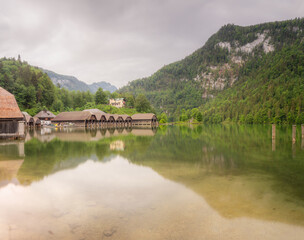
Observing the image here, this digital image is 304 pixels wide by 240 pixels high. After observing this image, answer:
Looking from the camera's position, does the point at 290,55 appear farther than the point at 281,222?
Yes

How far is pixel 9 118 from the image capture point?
101 feet

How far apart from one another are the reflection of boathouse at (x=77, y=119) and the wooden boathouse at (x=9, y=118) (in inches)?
1556

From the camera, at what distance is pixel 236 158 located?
1709 cm

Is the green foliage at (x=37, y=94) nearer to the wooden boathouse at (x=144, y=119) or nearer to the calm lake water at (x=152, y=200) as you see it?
the wooden boathouse at (x=144, y=119)

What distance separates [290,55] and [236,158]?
522ft

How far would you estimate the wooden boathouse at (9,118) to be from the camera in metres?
30.4

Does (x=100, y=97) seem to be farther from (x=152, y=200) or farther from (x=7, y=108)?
(x=152, y=200)

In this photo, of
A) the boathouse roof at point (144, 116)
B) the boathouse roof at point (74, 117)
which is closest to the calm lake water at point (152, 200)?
the boathouse roof at point (74, 117)

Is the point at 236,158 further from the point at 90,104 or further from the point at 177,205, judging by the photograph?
the point at 90,104

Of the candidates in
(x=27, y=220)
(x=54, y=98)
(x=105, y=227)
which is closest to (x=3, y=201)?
(x=27, y=220)

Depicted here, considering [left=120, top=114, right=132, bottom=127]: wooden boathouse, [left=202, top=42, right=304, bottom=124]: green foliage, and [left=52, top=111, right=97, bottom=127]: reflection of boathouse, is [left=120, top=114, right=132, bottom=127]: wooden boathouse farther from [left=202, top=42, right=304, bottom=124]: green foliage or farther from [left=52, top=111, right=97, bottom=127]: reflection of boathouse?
[left=202, top=42, right=304, bottom=124]: green foliage

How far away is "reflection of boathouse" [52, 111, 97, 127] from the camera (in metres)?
72.1

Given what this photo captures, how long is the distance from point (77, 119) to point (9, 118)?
41.9 meters

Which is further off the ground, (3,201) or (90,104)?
(90,104)
